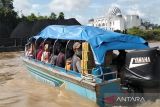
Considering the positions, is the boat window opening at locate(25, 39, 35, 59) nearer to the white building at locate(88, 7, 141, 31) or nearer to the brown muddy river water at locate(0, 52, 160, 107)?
the brown muddy river water at locate(0, 52, 160, 107)

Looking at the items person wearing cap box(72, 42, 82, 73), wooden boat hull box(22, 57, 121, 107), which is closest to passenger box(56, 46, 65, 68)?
wooden boat hull box(22, 57, 121, 107)

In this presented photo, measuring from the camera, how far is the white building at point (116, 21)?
97.3 metres

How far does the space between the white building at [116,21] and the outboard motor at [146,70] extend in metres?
80.8

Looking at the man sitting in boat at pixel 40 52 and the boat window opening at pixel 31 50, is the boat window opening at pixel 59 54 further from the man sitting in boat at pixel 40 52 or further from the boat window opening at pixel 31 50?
the boat window opening at pixel 31 50

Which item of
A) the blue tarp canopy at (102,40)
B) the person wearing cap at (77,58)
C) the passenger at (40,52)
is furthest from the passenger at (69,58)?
the passenger at (40,52)

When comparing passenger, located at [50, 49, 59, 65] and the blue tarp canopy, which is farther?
passenger, located at [50, 49, 59, 65]

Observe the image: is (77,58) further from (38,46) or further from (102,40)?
(38,46)

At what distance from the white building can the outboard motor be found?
8080 centimetres

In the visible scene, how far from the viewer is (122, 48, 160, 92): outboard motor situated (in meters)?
8.11

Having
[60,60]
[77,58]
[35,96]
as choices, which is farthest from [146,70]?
[35,96]

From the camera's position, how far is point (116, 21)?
9656cm

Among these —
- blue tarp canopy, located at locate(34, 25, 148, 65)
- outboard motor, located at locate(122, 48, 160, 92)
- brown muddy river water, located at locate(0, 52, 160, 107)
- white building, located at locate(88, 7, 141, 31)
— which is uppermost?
white building, located at locate(88, 7, 141, 31)

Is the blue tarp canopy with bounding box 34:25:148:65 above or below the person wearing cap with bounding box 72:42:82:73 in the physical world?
above

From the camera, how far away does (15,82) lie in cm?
1389
